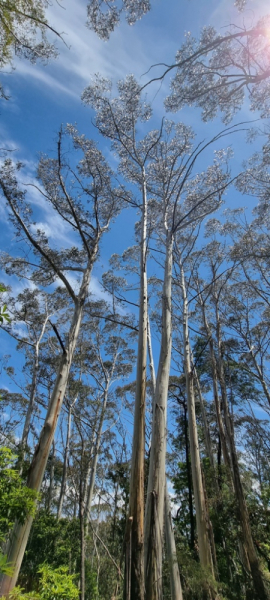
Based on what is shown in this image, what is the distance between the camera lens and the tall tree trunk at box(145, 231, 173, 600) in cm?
248

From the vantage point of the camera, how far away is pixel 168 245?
5.23 meters

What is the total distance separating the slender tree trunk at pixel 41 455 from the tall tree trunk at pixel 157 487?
106 centimetres

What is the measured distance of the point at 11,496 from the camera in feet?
6.81

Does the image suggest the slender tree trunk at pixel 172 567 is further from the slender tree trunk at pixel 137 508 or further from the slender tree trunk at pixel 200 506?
the slender tree trunk at pixel 137 508

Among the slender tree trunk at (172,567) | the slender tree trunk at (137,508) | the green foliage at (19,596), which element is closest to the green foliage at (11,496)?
the green foliage at (19,596)

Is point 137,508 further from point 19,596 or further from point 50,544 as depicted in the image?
point 50,544

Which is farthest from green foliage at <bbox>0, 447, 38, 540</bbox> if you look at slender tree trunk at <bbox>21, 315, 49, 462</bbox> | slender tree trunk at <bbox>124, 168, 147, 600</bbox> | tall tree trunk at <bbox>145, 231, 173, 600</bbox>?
slender tree trunk at <bbox>21, 315, 49, 462</bbox>

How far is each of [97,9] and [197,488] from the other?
28.8 feet

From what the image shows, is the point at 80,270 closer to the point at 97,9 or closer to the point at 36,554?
the point at 97,9

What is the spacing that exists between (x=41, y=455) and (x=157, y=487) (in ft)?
5.22

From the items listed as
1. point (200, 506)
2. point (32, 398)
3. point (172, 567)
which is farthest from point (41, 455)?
point (32, 398)

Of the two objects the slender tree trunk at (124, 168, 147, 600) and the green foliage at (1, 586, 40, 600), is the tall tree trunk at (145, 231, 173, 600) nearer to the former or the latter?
the slender tree trunk at (124, 168, 147, 600)

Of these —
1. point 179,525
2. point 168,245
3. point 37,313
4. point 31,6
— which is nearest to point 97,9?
point 31,6

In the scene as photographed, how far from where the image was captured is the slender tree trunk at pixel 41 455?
9.99 feet
